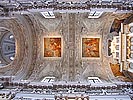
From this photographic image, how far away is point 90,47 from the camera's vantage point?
3331 centimetres

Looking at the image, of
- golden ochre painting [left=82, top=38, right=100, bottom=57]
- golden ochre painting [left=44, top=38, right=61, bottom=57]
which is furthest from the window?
golden ochre painting [left=82, top=38, right=100, bottom=57]

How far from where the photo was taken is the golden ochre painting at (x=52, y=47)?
108 feet

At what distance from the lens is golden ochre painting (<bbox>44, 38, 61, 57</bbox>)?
33.0 metres

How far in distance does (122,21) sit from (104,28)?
11.3 ft

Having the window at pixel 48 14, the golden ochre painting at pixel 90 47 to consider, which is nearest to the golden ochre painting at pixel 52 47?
the golden ochre painting at pixel 90 47

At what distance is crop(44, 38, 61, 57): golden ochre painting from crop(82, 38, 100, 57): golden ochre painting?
10.4 ft

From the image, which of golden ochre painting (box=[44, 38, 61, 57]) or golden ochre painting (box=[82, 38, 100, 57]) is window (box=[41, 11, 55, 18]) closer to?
golden ochre painting (box=[44, 38, 61, 57])

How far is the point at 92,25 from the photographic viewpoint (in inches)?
1281

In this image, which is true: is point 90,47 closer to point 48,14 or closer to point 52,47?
point 52,47

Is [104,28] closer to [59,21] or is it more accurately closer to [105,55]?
[105,55]

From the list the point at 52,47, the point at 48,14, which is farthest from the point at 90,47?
the point at 48,14

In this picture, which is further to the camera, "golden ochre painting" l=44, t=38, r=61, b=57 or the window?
"golden ochre painting" l=44, t=38, r=61, b=57

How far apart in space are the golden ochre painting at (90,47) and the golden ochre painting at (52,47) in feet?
10.4

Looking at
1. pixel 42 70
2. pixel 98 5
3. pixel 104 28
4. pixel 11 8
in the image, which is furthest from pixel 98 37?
pixel 11 8
